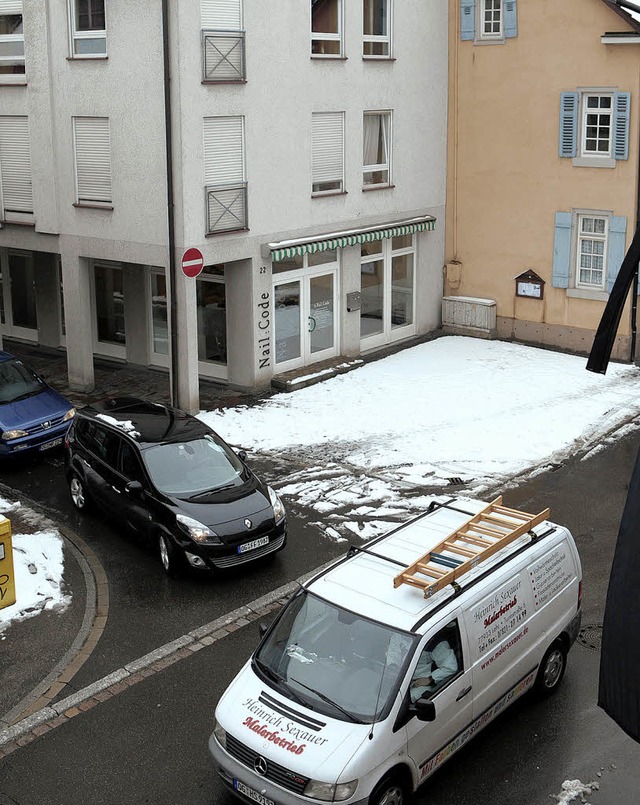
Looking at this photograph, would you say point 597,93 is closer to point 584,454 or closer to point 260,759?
point 584,454

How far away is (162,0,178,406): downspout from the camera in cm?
1819

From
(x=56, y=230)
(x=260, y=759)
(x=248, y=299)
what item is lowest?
(x=260, y=759)

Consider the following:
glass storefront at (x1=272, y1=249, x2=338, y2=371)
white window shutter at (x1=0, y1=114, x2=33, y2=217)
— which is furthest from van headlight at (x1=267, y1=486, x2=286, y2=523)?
white window shutter at (x1=0, y1=114, x2=33, y2=217)

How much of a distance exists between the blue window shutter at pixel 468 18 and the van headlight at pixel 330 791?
65.1 feet

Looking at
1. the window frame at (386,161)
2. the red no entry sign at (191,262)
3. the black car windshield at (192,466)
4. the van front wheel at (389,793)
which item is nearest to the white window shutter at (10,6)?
the red no entry sign at (191,262)

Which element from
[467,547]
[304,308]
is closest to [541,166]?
[304,308]

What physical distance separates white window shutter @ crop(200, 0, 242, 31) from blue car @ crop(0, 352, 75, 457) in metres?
6.79

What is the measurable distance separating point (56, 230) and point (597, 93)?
1150 centimetres

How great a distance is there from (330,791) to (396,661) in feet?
3.98

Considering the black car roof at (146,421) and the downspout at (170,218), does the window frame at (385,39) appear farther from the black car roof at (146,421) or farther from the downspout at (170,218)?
the black car roof at (146,421)

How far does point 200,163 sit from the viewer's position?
19.0m

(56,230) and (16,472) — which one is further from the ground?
(56,230)

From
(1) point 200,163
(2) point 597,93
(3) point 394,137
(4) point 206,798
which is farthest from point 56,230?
(4) point 206,798

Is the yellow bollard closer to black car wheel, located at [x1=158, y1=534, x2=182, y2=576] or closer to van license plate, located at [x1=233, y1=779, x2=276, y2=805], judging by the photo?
black car wheel, located at [x1=158, y1=534, x2=182, y2=576]
